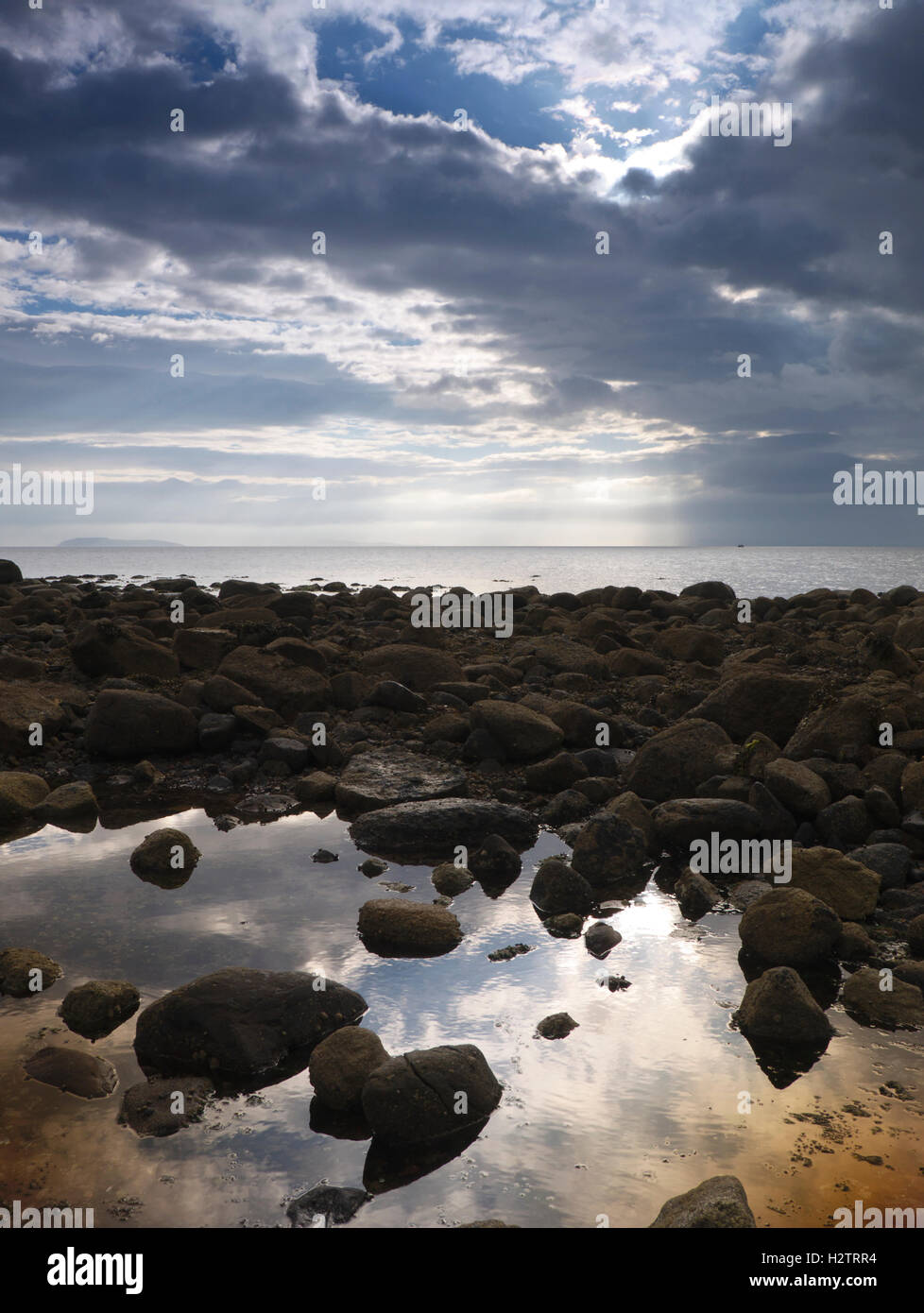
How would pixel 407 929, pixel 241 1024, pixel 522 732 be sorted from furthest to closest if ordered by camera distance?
pixel 522 732 → pixel 407 929 → pixel 241 1024

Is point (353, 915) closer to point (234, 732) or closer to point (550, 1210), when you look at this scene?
point (550, 1210)

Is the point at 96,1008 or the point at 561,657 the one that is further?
the point at 561,657

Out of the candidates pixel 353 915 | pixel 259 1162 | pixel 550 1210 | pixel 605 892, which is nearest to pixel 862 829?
pixel 605 892

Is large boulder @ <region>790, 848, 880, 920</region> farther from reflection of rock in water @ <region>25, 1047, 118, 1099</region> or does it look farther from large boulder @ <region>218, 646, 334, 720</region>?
large boulder @ <region>218, 646, 334, 720</region>

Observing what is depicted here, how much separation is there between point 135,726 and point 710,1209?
9418 mm

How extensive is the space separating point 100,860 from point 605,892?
4842mm

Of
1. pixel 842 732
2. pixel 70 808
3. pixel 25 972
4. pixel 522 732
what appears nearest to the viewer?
pixel 25 972

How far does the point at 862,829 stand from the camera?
27.6 feet

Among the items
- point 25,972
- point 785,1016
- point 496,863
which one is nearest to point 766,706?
point 496,863

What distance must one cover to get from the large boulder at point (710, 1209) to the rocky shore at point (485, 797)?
0.03 ft

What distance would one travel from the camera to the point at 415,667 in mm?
14375

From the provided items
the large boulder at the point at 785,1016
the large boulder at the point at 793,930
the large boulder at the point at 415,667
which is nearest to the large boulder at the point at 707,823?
the large boulder at the point at 793,930

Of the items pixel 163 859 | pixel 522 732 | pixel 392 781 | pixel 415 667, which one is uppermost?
pixel 415 667

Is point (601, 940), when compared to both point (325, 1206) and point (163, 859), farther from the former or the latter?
point (163, 859)
